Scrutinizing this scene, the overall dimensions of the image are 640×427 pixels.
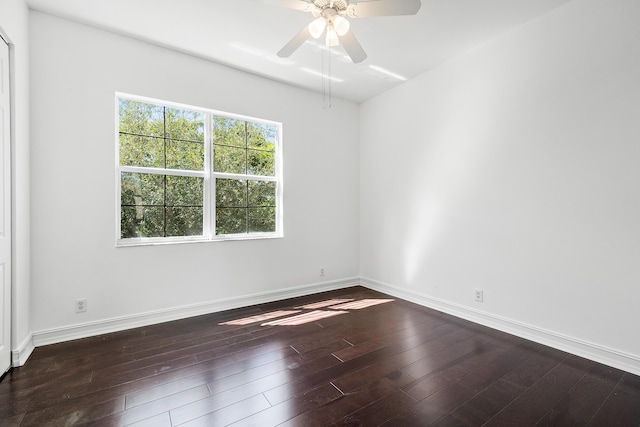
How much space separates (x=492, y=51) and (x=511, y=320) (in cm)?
265

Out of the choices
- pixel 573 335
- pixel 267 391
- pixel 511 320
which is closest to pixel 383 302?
pixel 511 320

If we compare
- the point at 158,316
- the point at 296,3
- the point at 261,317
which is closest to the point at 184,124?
the point at 296,3

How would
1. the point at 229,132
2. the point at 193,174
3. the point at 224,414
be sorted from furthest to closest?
1. the point at 229,132
2. the point at 193,174
3. the point at 224,414

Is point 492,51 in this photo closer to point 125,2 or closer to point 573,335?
point 573,335

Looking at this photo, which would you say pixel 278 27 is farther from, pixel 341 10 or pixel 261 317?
pixel 261 317

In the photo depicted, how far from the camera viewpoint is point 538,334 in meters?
2.57

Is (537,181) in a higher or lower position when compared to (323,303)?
higher

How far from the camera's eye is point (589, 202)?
7.53 feet

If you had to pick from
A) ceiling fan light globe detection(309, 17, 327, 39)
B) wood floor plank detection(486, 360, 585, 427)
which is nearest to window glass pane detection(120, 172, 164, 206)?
ceiling fan light globe detection(309, 17, 327, 39)

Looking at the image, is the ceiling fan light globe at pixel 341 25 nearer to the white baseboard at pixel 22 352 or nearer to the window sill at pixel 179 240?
the window sill at pixel 179 240

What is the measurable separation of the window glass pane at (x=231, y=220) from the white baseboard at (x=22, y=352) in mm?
1767

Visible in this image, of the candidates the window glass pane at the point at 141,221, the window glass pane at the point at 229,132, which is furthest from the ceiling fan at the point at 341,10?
the window glass pane at the point at 141,221

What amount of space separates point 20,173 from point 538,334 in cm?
448

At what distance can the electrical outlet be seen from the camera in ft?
8.57
